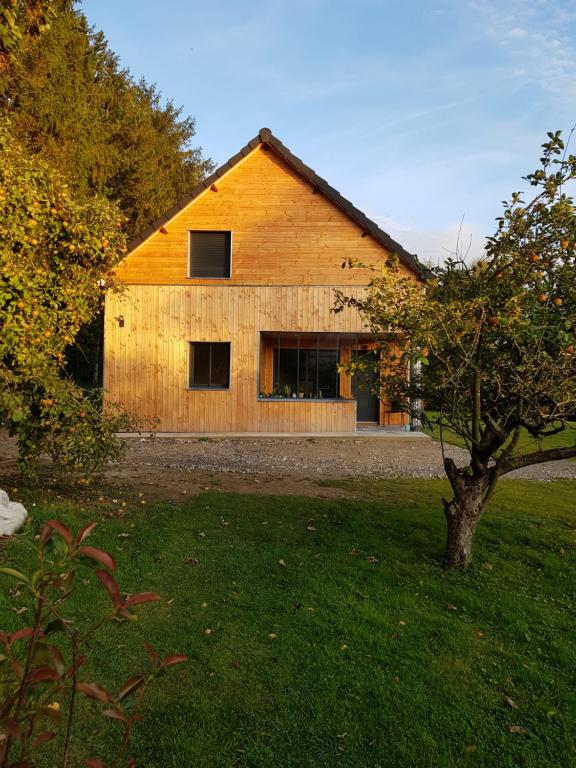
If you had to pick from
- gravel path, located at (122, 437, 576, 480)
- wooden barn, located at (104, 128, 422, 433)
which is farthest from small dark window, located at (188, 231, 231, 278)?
gravel path, located at (122, 437, 576, 480)

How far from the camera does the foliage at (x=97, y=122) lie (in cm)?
1825

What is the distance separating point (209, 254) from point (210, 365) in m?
3.16

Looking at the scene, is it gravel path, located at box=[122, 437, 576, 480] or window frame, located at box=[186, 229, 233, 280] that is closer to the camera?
gravel path, located at box=[122, 437, 576, 480]

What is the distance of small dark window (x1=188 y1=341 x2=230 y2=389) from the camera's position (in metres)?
14.5

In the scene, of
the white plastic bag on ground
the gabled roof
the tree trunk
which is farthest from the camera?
the gabled roof

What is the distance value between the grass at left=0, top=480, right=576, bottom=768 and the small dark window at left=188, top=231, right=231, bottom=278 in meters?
9.54

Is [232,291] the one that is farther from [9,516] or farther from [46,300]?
[9,516]

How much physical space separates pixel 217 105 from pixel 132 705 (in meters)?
13.4

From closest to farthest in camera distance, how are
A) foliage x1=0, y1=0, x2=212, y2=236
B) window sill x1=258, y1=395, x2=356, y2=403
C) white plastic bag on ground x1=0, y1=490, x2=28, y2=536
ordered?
white plastic bag on ground x1=0, y1=490, x2=28, y2=536 < window sill x1=258, y1=395, x2=356, y2=403 < foliage x1=0, y1=0, x2=212, y2=236

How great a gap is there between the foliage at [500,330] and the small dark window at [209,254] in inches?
404

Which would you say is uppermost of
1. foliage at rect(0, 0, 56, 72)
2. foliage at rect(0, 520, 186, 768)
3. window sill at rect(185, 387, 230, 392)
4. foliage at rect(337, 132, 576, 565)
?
foliage at rect(0, 0, 56, 72)

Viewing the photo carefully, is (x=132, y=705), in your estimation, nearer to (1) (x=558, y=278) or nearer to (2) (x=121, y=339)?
(1) (x=558, y=278)

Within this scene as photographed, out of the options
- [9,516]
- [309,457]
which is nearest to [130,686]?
[9,516]

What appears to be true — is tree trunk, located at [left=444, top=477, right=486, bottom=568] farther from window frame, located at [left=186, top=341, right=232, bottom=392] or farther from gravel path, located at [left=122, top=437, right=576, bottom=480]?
window frame, located at [left=186, top=341, right=232, bottom=392]
